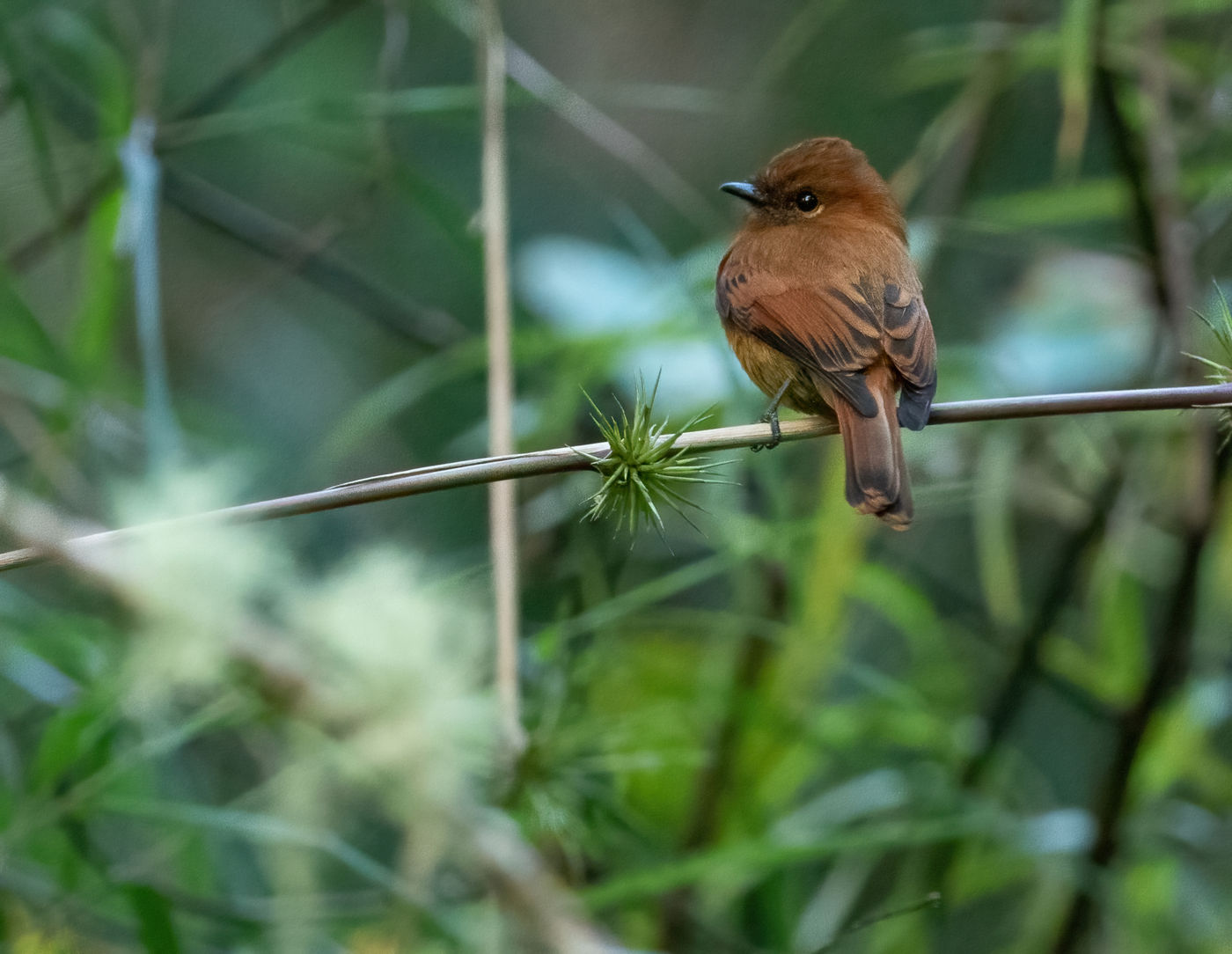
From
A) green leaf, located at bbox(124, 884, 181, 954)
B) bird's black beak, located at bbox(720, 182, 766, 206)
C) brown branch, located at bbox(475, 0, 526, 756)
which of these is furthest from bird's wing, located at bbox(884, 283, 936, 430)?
green leaf, located at bbox(124, 884, 181, 954)

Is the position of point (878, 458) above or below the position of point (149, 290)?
below

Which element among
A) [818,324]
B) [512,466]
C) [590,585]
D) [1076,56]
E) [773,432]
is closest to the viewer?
[512,466]

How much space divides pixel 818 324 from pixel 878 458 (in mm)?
387

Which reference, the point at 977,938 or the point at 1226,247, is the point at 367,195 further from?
the point at 977,938

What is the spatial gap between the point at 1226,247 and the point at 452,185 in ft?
8.12

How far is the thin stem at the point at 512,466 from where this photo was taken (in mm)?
1389

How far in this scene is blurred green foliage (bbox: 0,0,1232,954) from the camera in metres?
2.33

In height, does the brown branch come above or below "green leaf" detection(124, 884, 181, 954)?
above

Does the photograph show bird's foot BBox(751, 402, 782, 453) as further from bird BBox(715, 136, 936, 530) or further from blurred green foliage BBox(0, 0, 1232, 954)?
blurred green foliage BBox(0, 0, 1232, 954)

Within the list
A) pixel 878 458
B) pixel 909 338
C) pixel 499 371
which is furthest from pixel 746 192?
pixel 878 458

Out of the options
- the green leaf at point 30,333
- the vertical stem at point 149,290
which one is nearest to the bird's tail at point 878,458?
the vertical stem at point 149,290

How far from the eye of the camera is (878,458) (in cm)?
201

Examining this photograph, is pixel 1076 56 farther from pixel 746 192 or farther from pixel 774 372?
pixel 774 372

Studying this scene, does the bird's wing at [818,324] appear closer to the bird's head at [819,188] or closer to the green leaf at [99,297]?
the bird's head at [819,188]
